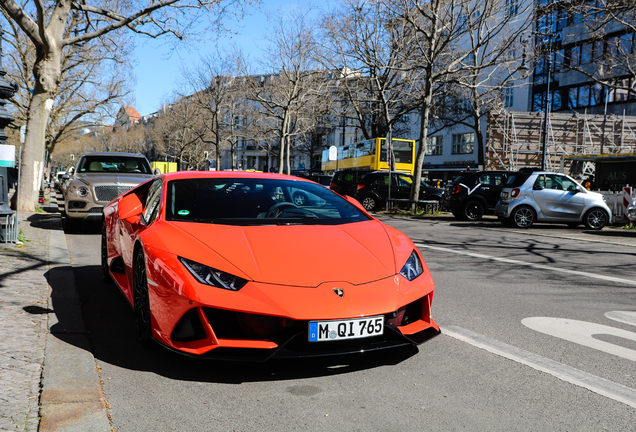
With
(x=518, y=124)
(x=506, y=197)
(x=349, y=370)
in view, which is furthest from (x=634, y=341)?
(x=518, y=124)

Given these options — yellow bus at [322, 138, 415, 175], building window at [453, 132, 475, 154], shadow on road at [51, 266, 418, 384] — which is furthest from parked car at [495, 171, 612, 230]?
building window at [453, 132, 475, 154]

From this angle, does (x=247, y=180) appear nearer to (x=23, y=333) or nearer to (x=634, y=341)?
(x=23, y=333)

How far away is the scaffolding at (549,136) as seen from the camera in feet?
131

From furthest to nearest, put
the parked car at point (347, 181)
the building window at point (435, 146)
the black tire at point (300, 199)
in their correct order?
the building window at point (435, 146) → the parked car at point (347, 181) → the black tire at point (300, 199)

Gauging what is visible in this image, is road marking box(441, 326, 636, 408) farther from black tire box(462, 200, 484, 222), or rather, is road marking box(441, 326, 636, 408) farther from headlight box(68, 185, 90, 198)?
black tire box(462, 200, 484, 222)

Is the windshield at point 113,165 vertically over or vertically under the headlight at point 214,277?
over

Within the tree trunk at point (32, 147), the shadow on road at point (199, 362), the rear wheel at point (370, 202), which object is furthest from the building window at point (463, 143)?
the shadow on road at point (199, 362)

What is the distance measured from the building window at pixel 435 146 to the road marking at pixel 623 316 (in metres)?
51.3

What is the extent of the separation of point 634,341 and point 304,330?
293 centimetres

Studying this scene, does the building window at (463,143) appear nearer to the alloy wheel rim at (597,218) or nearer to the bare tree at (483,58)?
the bare tree at (483,58)

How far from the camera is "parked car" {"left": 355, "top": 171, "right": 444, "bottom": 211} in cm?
2481

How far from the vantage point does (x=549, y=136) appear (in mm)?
40375

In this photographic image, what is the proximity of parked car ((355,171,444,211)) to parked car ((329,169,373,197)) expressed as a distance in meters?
0.78

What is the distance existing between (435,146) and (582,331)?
53.4 metres
